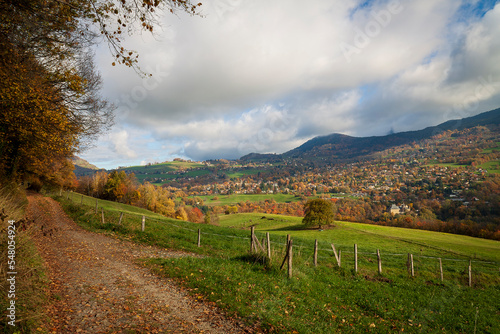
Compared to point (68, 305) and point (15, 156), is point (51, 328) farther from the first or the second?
point (15, 156)

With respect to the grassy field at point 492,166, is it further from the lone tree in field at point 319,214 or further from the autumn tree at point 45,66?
the autumn tree at point 45,66

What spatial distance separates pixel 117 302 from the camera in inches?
288

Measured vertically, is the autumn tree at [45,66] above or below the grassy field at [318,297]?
above

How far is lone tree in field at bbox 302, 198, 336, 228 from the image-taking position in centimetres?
5644

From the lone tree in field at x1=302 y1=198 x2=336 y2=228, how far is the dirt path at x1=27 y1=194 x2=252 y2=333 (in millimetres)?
51195

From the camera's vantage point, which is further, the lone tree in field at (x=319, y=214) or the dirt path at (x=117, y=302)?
the lone tree in field at (x=319, y=214)

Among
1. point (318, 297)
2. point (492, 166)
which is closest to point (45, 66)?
point (318, 297)

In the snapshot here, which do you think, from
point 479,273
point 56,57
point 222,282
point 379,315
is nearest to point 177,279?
point 222,282

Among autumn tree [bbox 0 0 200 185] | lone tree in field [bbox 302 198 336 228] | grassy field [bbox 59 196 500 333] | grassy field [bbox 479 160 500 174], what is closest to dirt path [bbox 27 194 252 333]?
grassy field [bbox 59 196 500 333]
